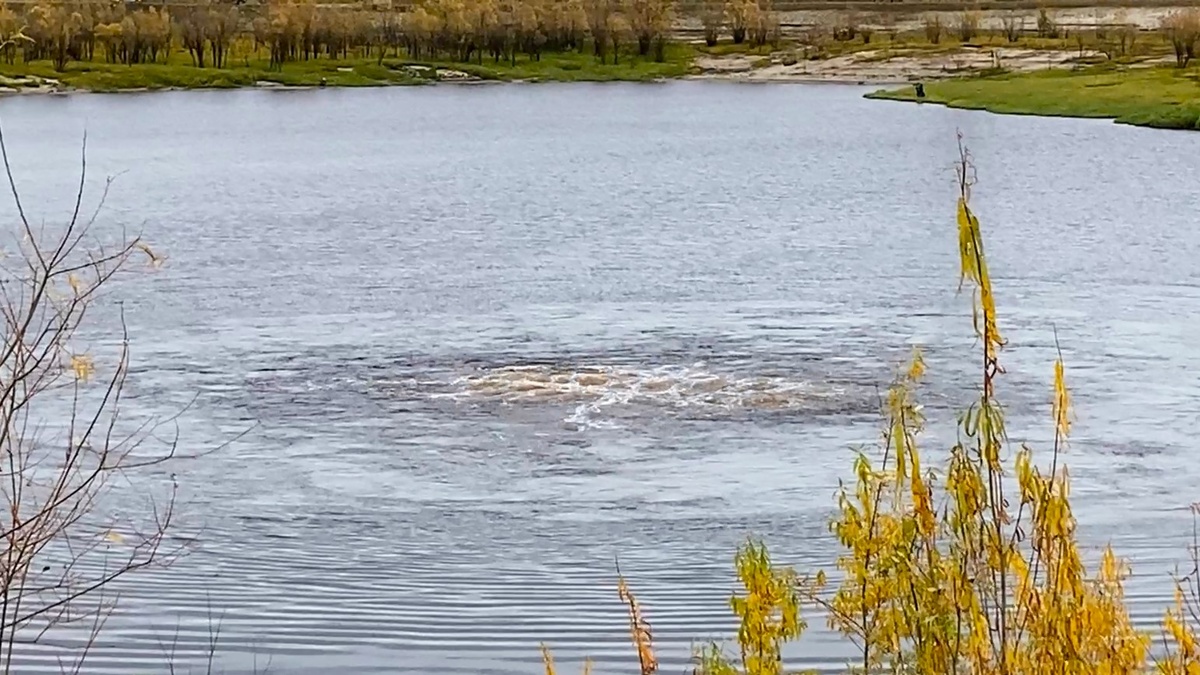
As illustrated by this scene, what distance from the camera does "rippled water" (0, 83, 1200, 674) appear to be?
9.81 meters

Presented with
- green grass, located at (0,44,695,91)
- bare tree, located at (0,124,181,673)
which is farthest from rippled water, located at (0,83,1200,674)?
green grass, located at (0,44,695,91)

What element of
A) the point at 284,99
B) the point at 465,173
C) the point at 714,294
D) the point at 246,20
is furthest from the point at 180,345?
the point at 246,20

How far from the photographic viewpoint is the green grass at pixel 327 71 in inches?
2788

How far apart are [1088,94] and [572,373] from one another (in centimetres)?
3986

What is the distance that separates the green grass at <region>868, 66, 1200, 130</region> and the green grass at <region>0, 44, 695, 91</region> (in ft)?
69.7

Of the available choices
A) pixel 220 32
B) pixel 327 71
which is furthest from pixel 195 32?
pixel 327 71

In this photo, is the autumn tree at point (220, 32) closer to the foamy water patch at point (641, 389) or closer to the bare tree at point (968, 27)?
the bare tree at point (968, 27)

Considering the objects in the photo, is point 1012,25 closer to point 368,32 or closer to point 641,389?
point 368,32

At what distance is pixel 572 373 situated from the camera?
15.6 m

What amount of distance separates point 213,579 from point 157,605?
482 mm

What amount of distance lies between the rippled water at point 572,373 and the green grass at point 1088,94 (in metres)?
10.2

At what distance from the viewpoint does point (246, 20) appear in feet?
303

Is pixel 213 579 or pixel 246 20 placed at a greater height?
pixel 246 20

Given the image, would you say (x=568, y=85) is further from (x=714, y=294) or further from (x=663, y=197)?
(x=714, y=294)
